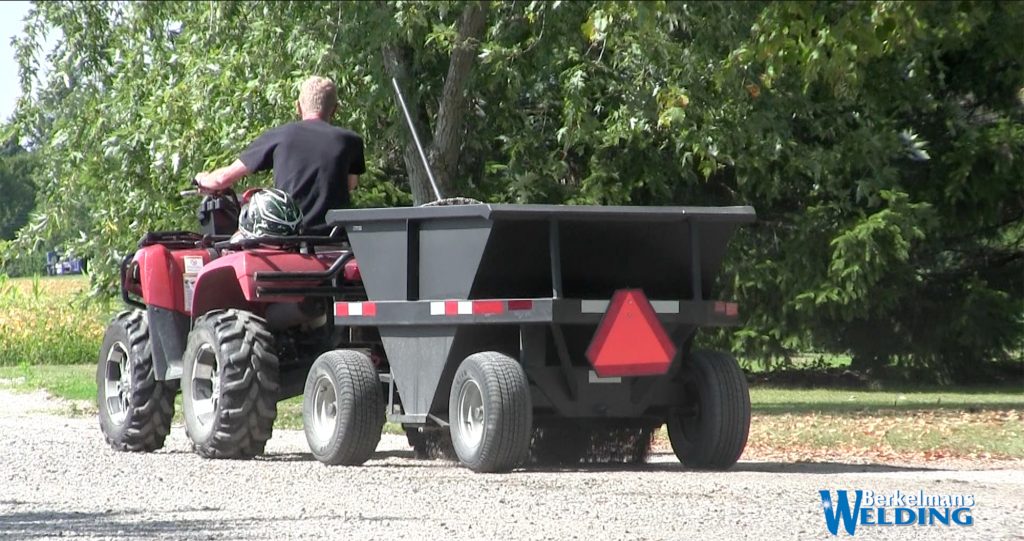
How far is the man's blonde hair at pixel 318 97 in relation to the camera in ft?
38.5

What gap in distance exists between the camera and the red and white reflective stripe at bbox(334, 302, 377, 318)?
425 inches

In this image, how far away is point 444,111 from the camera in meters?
18.2

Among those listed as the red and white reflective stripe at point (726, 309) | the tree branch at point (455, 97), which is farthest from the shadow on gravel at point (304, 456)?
the tree branch at point (455, 97)

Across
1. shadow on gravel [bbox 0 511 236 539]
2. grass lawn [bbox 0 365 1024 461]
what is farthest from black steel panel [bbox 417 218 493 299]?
grass lawn [bbox 0 365 1024 461]

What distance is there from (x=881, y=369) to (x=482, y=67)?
959 centimetres

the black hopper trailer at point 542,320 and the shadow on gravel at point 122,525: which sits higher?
the black hopper trailer at point 542,320

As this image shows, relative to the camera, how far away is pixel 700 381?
1085 centimetres

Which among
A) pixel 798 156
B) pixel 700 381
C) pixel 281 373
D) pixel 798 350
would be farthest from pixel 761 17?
pixel 798 350

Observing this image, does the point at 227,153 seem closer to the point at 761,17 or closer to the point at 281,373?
the point at 281,373

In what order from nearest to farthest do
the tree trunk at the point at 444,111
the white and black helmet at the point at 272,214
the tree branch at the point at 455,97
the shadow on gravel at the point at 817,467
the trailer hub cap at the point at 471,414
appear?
the trailer hub cap at the point at 471,414
the shadow on gravel at the point at 817,467
the white and black helmet at the point at 272,214
the tree branch at the point at 455,97
the tree trunk at the point at 444,111

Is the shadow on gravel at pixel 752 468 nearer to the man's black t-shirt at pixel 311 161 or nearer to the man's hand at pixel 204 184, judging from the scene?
the man's black t-shirt at pixel 311 161

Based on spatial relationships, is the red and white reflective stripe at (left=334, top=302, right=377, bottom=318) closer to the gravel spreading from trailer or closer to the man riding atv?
the man riding atv

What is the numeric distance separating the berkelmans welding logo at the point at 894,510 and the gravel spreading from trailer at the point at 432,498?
0.07 meters

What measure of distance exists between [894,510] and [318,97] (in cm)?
490
